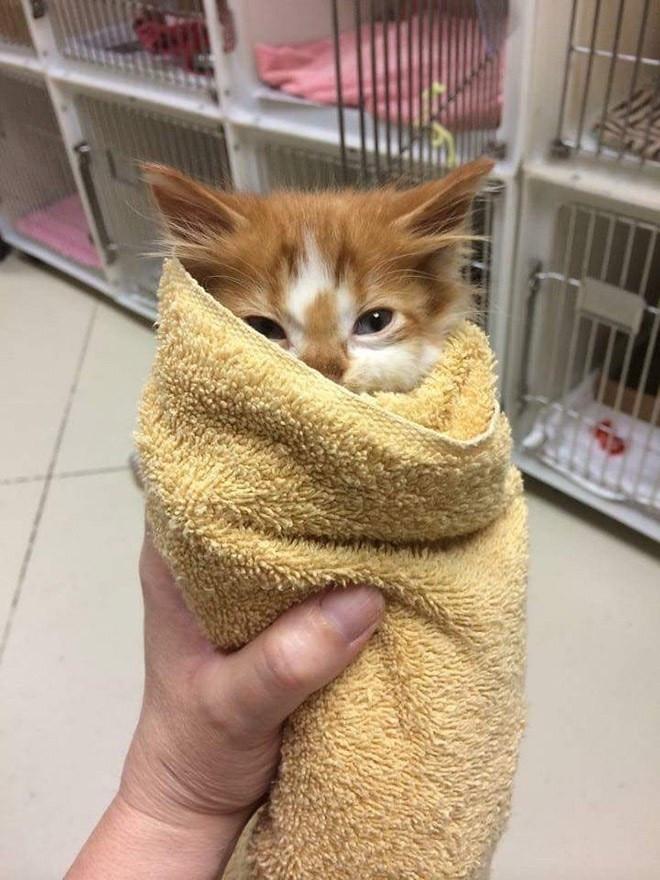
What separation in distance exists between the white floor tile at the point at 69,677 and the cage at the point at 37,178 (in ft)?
2.74

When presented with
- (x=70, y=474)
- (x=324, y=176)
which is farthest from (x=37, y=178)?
(x=324, y=176)

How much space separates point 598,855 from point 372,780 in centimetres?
60

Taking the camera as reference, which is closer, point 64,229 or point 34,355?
point 34,355

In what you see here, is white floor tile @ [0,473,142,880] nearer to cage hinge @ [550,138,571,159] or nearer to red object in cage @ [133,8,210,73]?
red object in cage @ [133,8,210,73]

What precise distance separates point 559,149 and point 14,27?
4.20ft

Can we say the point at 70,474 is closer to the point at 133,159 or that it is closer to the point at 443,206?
the point at 133,159

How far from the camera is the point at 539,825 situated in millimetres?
955

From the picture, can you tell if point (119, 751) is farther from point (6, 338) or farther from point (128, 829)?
point (6, 338)

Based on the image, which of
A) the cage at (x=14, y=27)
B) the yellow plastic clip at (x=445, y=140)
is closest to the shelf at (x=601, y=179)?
the yellow plastic clip at (x=445, y=140)

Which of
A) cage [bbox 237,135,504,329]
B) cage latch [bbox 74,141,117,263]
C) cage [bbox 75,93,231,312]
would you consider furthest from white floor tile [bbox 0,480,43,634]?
cage [bbox 237,135,504,329]

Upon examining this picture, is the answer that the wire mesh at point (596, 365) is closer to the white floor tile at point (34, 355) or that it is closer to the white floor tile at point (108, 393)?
the white floor tile at point (108, 393)

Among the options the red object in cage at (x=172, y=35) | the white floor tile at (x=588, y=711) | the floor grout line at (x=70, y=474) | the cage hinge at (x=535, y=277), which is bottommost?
the white floor tile at (x=588, y=711)

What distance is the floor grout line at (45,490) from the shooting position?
1.23m

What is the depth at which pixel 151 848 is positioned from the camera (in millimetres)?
600
